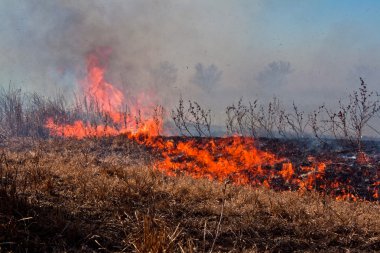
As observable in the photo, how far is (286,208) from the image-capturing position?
6.78 metres

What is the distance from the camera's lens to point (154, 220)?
13.5 ft

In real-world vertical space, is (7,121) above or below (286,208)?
above

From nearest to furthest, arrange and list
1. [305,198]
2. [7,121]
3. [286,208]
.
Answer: [286,208] < [305,198] < [7,121]

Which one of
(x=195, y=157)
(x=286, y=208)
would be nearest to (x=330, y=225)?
(x=286, y=208)

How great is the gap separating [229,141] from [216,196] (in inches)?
530

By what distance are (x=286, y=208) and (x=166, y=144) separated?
1541cm

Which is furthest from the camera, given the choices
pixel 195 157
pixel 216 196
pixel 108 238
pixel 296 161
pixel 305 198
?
pixel 195 157

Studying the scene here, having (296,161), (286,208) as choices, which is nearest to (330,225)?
(286,208)

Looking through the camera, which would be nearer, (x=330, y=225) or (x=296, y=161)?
(x=330, y=225)

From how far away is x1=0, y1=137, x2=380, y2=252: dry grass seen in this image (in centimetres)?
406

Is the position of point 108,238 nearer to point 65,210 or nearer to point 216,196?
point 65,210

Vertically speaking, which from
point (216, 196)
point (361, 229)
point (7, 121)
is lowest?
point (361, 229)

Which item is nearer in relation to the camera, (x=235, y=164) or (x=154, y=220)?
(x=154, y=220)

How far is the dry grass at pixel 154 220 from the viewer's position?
4.06 metres
